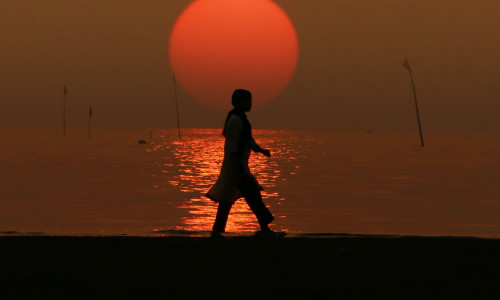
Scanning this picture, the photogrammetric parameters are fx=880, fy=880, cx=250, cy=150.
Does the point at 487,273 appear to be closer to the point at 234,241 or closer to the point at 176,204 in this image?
the point at 234,241

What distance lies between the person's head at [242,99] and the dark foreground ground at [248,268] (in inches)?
67.2

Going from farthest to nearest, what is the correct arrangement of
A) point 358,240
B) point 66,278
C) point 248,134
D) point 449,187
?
point 449,187 → point 248,134 → point 358,240 → point 66,278

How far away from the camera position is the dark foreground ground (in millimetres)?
7129

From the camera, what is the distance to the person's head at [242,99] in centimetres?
1115

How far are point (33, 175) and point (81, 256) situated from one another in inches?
1480

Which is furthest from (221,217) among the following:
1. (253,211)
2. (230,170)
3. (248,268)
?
(248,268)

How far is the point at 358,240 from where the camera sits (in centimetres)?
1018

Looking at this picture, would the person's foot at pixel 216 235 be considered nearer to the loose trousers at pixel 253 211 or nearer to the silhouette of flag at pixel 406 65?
the loose trousers at pixel 253 211

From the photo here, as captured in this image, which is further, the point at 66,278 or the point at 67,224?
the point at 67,224

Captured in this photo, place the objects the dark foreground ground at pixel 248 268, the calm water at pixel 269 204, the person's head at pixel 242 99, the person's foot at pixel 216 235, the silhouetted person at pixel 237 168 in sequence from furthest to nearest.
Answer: the calm water at pixel 269 204
the person's head at pixel 242 99
the silhouetted person at pixel 237 168
the person's foot at pixel 216 235
the dark foreground ground at pixel 248 268

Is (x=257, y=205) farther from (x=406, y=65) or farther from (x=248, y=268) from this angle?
(x=406, y=65)

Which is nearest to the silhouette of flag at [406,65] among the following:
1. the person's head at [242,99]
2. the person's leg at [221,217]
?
the person's head at [242,99]

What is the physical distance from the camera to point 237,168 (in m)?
11.0

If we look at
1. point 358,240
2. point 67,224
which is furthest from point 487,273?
point 67,224
